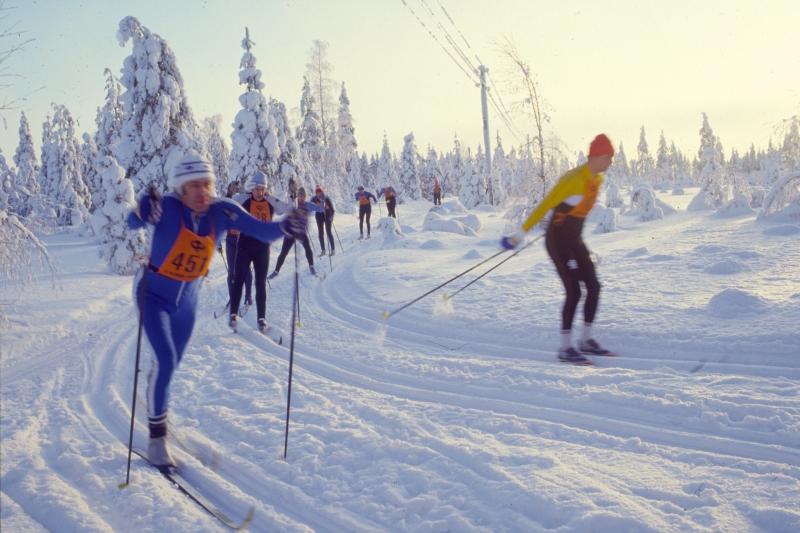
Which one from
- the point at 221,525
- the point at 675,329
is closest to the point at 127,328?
the point at 221,525

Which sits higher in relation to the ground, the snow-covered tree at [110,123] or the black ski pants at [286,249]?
the snow-covered tree at [110,123]

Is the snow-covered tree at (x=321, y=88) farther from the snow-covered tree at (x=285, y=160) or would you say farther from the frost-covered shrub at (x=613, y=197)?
the frost-covered shrub at (x=613, y=197)

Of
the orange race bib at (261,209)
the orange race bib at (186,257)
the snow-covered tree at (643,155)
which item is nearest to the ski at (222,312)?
the orange race bib at (261,209)

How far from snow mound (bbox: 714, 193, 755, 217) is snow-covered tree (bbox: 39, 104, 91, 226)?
42.0 metres

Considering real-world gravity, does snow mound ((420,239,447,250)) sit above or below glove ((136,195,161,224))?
below

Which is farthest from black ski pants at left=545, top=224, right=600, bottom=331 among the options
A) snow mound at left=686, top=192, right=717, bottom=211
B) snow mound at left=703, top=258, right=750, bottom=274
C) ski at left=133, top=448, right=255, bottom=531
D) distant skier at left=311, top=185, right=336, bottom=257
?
snow mound at left=686, top=192, right=717, bottom=211

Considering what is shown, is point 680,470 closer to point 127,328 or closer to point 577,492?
point 577,492

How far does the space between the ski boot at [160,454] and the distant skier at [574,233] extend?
3570mm

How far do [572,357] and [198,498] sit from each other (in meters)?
3.64

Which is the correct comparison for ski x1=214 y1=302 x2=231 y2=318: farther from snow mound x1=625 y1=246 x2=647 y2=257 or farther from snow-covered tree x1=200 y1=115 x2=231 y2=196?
snow-covered tree x1=200 y1=115 x2=231 y2=196

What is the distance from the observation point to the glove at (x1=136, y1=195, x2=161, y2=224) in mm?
3193

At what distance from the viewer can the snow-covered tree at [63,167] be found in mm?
37750

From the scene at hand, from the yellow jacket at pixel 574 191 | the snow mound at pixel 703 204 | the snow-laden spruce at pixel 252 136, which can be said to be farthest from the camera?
the snow-laden spruce at pixel 252 136

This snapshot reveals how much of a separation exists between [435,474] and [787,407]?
2.80m
